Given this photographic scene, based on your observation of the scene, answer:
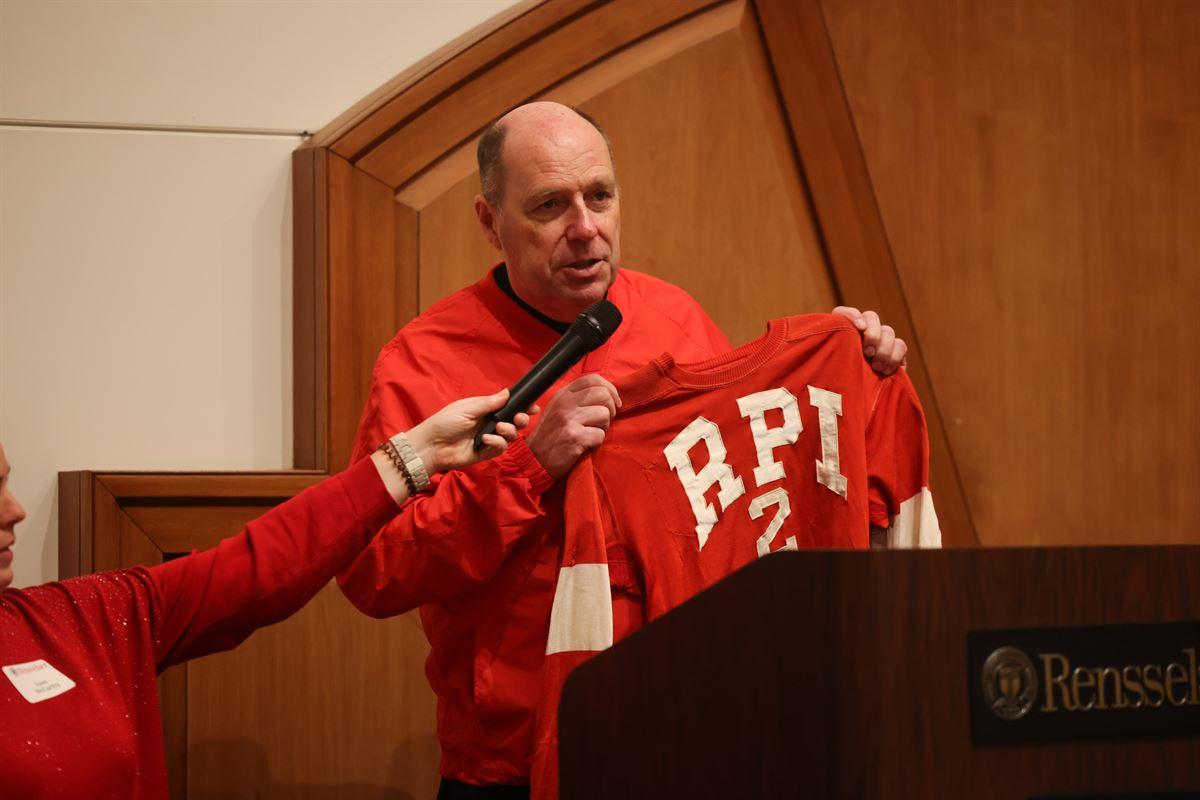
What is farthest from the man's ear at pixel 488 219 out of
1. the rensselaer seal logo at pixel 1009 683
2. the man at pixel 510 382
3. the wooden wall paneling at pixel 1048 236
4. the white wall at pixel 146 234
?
the rensselaer seal logo at pixel 1009 683

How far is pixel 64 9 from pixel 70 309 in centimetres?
57

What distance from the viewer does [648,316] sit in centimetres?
190

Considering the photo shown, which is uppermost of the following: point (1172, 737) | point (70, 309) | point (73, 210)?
point (73, 210)

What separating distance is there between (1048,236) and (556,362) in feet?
5.14

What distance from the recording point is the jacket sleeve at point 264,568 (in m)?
1.46

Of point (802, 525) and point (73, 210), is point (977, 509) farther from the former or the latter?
point (73, 210)

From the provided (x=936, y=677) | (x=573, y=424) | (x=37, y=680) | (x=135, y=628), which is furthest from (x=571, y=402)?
(x=936, y=677)

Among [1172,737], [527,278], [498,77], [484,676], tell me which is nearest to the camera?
[1172,737]

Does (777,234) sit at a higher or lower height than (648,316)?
higher

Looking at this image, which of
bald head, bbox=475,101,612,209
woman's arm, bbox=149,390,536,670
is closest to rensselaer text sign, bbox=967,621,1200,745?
woman's arm, bbox=149,390,536,670

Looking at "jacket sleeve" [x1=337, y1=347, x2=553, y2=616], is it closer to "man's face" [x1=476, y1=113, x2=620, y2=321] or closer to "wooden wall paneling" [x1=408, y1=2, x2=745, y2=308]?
"man's face" [x1=476, y1=113, x2=620, y2=321]

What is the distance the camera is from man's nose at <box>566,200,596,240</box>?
5.78ft

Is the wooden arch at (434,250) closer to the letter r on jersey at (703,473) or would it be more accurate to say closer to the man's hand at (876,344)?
the man's hand at (876,344)

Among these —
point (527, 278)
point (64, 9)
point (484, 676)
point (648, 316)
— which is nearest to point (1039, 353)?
point (648, 316)
